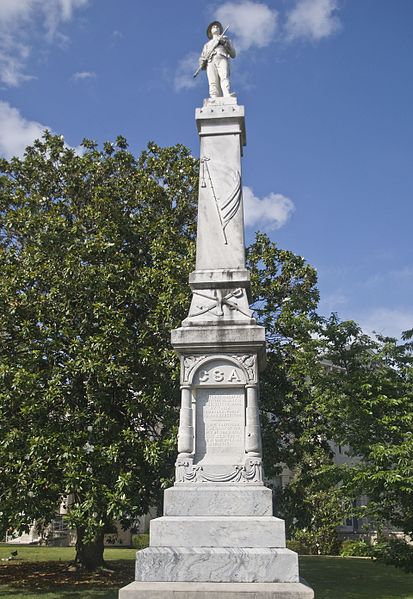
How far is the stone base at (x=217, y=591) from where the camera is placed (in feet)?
24.0

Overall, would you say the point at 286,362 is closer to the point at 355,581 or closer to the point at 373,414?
the point at 373,414

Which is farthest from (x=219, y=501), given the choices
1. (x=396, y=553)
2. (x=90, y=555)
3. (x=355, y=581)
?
(x=355, y=581)

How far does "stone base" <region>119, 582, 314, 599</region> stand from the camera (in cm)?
732

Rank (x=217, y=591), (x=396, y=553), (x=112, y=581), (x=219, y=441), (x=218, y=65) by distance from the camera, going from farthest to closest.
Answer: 1. (x=112, y=581)
2. (x=396, y=553)
3. (x=218, y=65)
4. (x=219, y=441)
5. (x=217, y=591)

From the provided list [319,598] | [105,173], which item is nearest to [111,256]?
[105,173]

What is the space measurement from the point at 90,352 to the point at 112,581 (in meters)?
6.68

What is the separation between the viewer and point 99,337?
1483 cm

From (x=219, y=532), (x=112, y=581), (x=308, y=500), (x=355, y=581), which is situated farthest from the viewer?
(x=308, y=500)

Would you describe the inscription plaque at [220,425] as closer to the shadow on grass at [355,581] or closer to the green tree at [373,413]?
the green tree at [373,413]

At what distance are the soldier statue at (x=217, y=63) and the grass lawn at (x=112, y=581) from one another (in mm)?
11423

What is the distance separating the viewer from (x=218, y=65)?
471 inches

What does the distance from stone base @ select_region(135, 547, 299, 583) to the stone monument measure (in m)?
0.01

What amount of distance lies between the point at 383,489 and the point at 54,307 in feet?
30.3

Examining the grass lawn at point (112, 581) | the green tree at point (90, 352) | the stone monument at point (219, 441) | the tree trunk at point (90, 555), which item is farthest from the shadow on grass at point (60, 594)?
the stone monument at point (219, 441)
